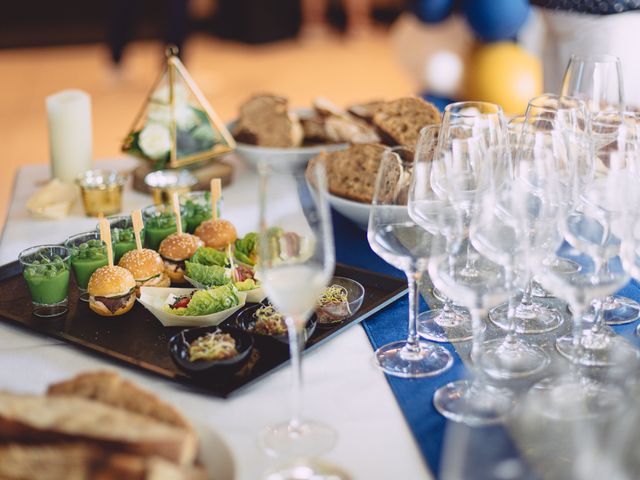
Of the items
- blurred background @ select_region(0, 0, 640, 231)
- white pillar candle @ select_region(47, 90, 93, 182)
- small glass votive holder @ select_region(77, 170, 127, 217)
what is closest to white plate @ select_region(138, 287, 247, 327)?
small glass votive holder @ select_region(77, 170, 127, 217)

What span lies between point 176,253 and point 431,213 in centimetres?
54

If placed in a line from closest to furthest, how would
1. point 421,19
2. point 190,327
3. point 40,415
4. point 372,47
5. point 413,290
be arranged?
point 40,415 → point 413,290 → point 190,327 → point 421,19 → point 372,47

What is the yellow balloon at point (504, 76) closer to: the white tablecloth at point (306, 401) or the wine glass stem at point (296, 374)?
the white tablecloth at point (306, 401)

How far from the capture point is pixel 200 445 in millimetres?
965

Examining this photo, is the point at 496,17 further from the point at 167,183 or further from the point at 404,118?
the point at 167,183

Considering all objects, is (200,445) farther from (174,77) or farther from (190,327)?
(174,77)

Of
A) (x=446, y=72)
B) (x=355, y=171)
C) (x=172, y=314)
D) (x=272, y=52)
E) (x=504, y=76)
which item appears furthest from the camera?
(x=272, y=52)

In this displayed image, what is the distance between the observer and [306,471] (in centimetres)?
98

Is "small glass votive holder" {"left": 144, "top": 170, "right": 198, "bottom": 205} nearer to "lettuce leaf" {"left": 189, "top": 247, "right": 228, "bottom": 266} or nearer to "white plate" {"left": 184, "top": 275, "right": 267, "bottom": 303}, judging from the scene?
"lettuce leaf" {"left": 189, "top": 247, "right": 228, "bottom": 266}

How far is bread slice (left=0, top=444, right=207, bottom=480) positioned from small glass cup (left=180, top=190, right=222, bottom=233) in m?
0.92

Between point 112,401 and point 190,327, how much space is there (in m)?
0.42

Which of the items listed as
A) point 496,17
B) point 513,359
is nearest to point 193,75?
point 496,17

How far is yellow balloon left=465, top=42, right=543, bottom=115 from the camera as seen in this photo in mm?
3230

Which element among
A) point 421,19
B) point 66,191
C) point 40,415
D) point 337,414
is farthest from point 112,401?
point 421,19
